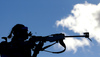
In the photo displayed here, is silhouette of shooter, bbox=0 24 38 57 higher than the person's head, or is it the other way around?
the person's head

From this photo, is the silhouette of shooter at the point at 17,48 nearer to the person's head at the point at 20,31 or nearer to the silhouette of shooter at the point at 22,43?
the silhouette of shooter at the point at 22,43

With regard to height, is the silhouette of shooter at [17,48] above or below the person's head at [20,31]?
below

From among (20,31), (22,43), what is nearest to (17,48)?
(22,43)

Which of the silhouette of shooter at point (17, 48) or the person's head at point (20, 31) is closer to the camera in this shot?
the silhouette of shooter at point (17, 48)

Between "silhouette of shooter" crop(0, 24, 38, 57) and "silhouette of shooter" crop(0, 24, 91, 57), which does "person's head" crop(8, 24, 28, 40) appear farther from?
"silhouette of shooter" crop(0, 24, 38, 57)

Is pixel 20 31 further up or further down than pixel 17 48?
further up

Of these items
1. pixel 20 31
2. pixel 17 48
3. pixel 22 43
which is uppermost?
pixel 20 31

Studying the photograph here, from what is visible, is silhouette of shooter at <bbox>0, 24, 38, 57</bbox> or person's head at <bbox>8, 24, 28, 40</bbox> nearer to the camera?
silhouette of shooter at <bbox>0, 24, 38, 57</bbox>

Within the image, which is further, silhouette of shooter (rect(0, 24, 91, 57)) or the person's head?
the person's head

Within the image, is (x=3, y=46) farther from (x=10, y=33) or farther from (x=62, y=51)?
(x=62, y=51)

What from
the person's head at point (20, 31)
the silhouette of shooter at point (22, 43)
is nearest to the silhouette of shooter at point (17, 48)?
the silhouette of shooter at point (22, 43)

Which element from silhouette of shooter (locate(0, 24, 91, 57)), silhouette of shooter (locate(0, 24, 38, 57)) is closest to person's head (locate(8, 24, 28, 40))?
silhouette of shooter (locate(0, 24, 91, 57))

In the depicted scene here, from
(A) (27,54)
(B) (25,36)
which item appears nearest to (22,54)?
(A) (27,54)

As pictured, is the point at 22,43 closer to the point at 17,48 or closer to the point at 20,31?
the point at 17,48
